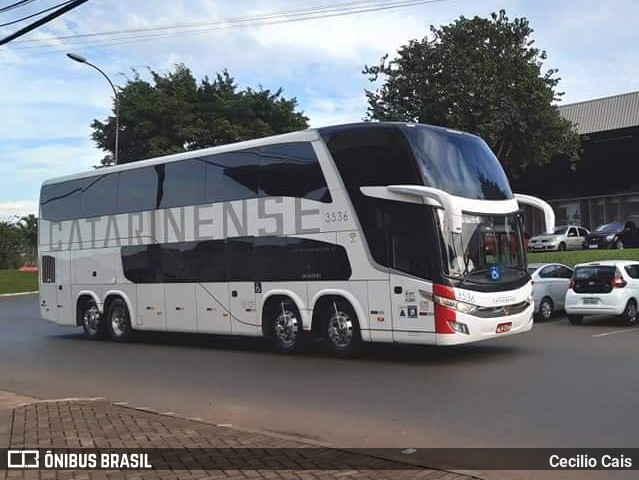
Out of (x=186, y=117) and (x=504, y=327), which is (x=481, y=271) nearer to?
(x=504, y=327)

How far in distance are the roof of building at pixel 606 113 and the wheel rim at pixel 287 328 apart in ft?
114

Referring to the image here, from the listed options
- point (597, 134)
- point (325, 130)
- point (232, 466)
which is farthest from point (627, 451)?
point (597, 134)

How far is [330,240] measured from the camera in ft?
44.6

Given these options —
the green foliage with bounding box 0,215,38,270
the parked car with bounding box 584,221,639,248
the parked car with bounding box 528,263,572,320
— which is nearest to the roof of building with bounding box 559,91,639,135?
the parked car with bounding box 584,221,639,248

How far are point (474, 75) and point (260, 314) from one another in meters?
17.3

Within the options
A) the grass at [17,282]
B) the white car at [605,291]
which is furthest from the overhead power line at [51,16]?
the grass at [17,282]

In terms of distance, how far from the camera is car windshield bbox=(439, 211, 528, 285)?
40.5ft

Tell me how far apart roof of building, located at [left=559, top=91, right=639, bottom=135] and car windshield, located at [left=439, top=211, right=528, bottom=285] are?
33592 mm

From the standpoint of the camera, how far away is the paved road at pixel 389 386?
7758 millimetres

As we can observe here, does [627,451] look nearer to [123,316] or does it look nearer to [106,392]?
[106,392]

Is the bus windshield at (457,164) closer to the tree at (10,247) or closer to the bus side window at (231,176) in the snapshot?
the bus side window at (231,176)

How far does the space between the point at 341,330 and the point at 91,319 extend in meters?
8.76

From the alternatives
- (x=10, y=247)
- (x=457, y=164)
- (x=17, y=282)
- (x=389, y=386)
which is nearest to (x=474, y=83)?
(x=457, y=164)

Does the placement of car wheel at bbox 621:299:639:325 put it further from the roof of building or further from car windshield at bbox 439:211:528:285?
the roof of building
